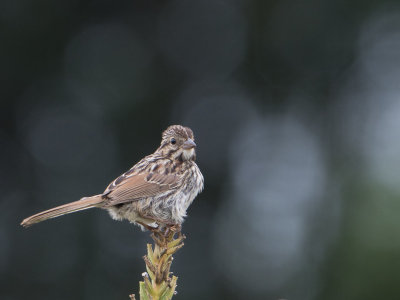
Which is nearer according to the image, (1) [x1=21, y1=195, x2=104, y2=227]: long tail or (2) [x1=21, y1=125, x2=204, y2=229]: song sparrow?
→ (1) [x1=21, y1=195, x2=104, y2=227]: long tail

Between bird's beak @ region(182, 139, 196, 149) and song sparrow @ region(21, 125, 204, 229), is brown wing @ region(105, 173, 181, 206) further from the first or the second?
bird's beak @ region(182, 139, 196, 149)

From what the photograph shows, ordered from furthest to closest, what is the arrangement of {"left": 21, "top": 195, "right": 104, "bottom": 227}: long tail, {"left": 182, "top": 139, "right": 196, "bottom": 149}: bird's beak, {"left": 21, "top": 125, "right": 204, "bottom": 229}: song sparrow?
1. {"left": 182, "top": 139, "right": 196, "bottom": 149}: bird's beak
2. {"left": 21, "top": 125, "right": 204, "bottom": 229}: song sparrow
3. {"left": 21, "top": 195, "right": 104, "bottom": 227}: long tail

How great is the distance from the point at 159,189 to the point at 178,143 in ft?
1.62

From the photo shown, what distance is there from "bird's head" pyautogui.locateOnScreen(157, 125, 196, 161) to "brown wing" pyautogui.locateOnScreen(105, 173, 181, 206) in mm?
251

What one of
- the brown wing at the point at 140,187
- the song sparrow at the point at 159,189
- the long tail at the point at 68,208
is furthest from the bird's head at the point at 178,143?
the long tail at the point at 68,208

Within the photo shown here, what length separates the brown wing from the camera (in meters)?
4.83

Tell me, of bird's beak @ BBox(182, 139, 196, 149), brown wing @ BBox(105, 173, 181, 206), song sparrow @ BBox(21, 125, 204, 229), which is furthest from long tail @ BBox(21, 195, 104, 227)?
bird's beak @ BBox(182, 139, 196, 149)

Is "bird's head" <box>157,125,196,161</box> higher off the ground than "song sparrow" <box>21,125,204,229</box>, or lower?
higher

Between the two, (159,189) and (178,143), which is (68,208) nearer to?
(159,189)

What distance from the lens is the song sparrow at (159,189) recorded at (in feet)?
15.8

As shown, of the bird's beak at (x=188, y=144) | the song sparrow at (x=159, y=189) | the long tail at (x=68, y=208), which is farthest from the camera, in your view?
the bird's beak at (x=188, y=144)

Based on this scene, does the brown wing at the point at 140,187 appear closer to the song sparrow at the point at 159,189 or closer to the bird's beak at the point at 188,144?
the song sparrow at the point at 159,189

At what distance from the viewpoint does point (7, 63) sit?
35.1ft

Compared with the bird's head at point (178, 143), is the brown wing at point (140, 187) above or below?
below
